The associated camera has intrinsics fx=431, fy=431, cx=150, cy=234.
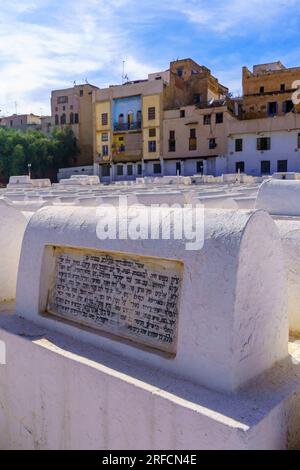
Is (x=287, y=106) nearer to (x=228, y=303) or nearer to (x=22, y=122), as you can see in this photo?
(x=22, y=122)

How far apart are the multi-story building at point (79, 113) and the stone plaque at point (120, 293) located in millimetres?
45192

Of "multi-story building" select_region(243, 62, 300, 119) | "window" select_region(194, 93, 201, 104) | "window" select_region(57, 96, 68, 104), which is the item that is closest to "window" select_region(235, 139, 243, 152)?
"multi-story building" select_region(243, 62, 300, 119)

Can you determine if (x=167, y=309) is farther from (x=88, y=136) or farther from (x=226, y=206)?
(x=88, y=136)

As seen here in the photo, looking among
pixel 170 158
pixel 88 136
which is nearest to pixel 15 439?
pixel 170 158

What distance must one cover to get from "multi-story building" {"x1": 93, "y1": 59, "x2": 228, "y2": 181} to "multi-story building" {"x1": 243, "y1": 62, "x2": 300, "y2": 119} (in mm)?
3958

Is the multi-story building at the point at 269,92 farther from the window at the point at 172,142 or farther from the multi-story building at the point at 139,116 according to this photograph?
the window at the point at 172,142

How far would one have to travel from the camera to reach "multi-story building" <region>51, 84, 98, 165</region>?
46.3m

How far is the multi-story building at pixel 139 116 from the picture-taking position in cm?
3853

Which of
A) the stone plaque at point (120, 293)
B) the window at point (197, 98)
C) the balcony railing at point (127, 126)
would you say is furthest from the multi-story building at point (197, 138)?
the stone plaque at point (120, 293)

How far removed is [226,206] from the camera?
6.63 m

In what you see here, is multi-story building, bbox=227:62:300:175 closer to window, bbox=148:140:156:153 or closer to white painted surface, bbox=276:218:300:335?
window, bbox=148:140:156:153

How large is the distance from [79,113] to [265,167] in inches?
872

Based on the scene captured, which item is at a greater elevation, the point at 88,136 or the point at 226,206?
the point at 88,136
